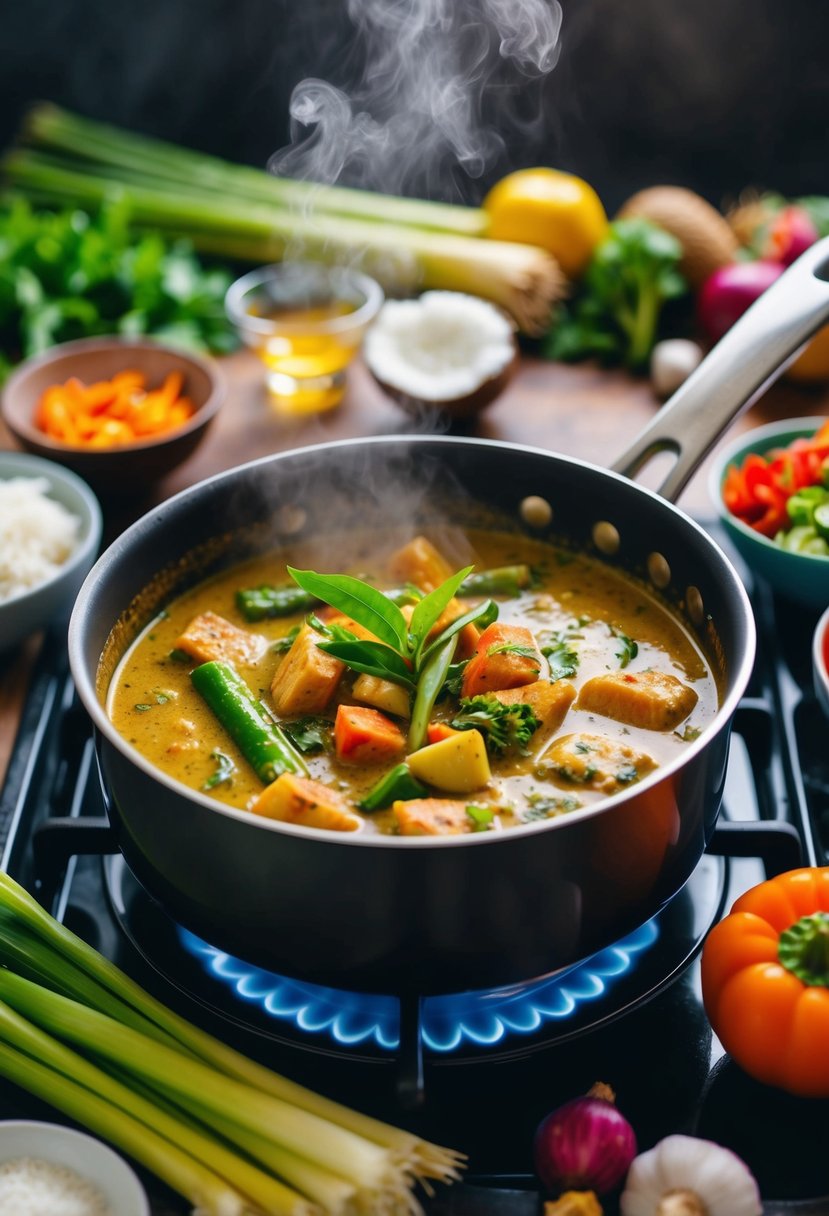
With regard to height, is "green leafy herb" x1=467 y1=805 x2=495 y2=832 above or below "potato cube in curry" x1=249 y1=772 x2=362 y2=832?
above

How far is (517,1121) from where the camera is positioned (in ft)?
4.97

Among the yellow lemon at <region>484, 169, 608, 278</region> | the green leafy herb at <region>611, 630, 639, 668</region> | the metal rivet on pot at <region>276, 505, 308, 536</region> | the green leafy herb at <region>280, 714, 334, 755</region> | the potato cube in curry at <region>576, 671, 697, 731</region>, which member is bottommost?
the green leafy herb at <region>280, 714, 334, 755</region>

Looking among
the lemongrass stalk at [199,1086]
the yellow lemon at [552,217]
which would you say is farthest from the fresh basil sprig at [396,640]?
the yellow lemon at [552,217]

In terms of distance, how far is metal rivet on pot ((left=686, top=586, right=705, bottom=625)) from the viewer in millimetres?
1967

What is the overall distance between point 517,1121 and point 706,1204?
0.25 m

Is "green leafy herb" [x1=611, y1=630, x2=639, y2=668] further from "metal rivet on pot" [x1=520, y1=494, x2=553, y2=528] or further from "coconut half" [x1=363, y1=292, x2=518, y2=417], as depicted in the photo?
"coconut half" [x1=363, y1=292, x2=518, y2=417]

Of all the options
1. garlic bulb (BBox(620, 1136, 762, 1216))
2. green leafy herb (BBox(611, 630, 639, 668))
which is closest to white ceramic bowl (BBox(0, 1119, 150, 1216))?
garlic bulb (BBox(620, 1136, 762, 1216))

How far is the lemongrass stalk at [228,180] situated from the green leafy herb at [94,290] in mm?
370

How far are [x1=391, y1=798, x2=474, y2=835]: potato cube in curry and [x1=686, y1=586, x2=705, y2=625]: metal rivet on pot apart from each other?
0.59 metres

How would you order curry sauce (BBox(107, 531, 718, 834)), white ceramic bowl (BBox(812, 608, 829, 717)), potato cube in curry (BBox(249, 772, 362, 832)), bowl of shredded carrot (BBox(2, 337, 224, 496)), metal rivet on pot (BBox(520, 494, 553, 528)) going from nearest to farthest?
potato cube in curry (BBox(249, 772, 362, 832))
curry sauce (BBox(107, 531, 718, 834))
white ceramic bowl (BBox(812, 608, 829, 717))
metal rivet on pot (BBox(520, 494, 553, 528))
bowl of shredded carrot (BBox(2, 337, 224, 496))

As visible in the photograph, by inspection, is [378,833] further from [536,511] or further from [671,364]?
[671,364]

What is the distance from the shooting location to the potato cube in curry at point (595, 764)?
1.73 metres

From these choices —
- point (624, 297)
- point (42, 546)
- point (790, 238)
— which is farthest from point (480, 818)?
point (790, 238)

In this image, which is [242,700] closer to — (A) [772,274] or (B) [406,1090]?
(B) [406,1090]
